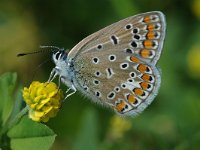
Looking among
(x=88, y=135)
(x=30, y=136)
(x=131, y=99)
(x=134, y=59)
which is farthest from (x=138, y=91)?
(x=30, y=136)

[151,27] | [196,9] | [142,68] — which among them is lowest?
[196,9]

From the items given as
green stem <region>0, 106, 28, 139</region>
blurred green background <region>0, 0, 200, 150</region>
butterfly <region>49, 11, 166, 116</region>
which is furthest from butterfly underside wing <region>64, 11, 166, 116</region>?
blurred green background <region>0, 0, 200, 150</region>

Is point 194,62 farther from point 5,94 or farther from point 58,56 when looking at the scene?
point 5,94

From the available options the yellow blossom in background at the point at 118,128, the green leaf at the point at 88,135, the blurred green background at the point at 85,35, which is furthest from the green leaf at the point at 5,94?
the blurred green background at the point at 85,35

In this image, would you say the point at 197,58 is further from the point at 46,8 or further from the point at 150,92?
the point at 150,92

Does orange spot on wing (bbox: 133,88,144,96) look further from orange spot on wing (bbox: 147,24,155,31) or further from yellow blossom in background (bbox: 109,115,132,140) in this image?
yellow blossom in background (bbox: 109,115,132,140)

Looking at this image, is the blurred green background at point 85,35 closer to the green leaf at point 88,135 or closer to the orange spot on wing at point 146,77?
the green leaf at point 88,135
